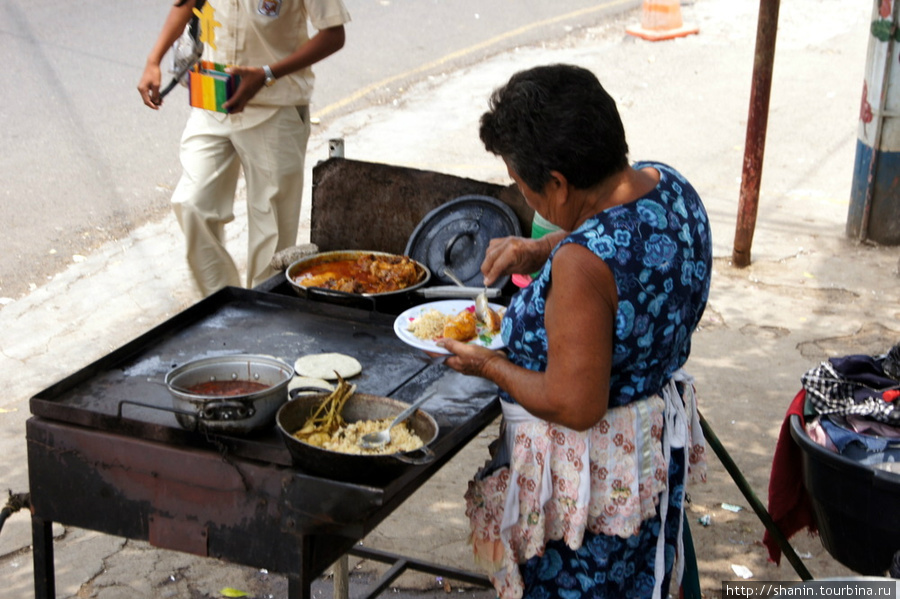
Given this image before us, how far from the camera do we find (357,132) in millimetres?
8492

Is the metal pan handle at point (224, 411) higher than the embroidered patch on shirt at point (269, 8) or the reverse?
the reverse

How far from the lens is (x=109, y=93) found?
8430mm

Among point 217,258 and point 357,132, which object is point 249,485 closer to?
point 217,258

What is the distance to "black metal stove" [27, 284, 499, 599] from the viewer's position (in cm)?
221

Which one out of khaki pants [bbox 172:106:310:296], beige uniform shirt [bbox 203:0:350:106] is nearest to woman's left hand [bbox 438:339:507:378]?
khaki pants [bbox 172:106:310:296]

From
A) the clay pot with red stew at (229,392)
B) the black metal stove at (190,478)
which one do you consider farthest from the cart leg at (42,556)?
the clay pot with red stew at (229,392)

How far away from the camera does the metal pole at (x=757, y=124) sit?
5.86 metres

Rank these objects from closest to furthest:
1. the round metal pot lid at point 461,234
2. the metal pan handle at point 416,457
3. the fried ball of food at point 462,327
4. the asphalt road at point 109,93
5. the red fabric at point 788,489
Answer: the metal pan handle at point 416,457 < the fried ball of food at point 462,327 < the red fabric at point 788,489 < the round metal pot lid at point 461,234 < the asphalt road at point 109,93

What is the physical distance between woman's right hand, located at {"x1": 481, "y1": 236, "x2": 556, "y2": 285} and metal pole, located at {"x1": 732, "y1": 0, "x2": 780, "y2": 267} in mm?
3570

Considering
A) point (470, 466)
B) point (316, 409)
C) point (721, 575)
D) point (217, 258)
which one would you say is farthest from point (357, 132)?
point (316, 409)

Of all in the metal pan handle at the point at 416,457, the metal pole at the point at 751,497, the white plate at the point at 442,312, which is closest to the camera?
the metal pan handle at the point at 416,457

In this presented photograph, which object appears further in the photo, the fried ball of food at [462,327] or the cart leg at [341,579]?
the cart leg at [341,579]

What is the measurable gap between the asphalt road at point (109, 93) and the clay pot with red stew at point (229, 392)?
3566 mm

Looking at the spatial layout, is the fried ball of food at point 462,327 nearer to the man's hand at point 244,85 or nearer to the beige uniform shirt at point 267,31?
the man's hand at point 244,85
